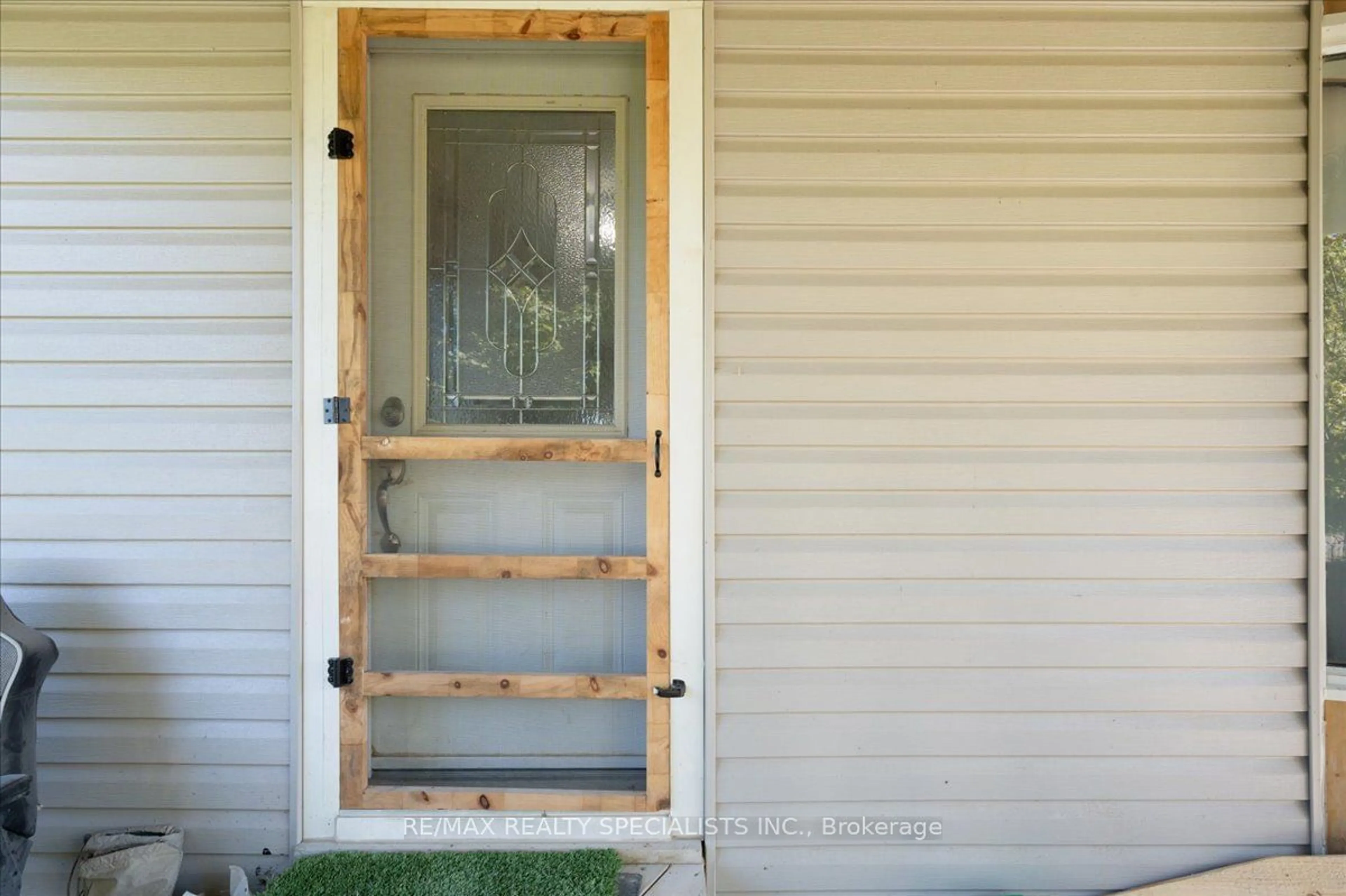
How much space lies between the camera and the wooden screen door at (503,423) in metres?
2.12

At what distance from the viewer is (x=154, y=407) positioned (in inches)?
84.0

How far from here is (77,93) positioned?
213 cm

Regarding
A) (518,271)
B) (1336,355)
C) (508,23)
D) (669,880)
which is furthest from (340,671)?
(1336,355)

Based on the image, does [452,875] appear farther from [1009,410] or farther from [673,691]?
[1009,410]

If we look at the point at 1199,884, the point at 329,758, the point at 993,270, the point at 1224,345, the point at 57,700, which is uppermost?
the point at 993,270

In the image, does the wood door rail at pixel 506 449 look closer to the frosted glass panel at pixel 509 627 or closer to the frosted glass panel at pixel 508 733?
the frosted glass panel at pixel 509 627

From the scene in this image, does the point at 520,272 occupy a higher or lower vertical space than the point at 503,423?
higher

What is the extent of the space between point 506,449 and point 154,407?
0.92 meters

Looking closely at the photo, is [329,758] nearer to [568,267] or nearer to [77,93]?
[568,267]

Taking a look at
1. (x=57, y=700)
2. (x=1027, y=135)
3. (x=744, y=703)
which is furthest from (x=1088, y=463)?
(x=57, y=700)

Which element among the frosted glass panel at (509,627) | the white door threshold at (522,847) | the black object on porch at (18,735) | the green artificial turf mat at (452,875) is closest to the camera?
the black object on porch at (18,735)

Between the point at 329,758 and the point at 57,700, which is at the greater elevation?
the point at 57,700

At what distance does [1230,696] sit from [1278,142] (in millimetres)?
1439

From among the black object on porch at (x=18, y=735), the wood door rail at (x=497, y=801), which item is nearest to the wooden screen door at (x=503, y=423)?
the wood door rail at (x=497, y=801)
